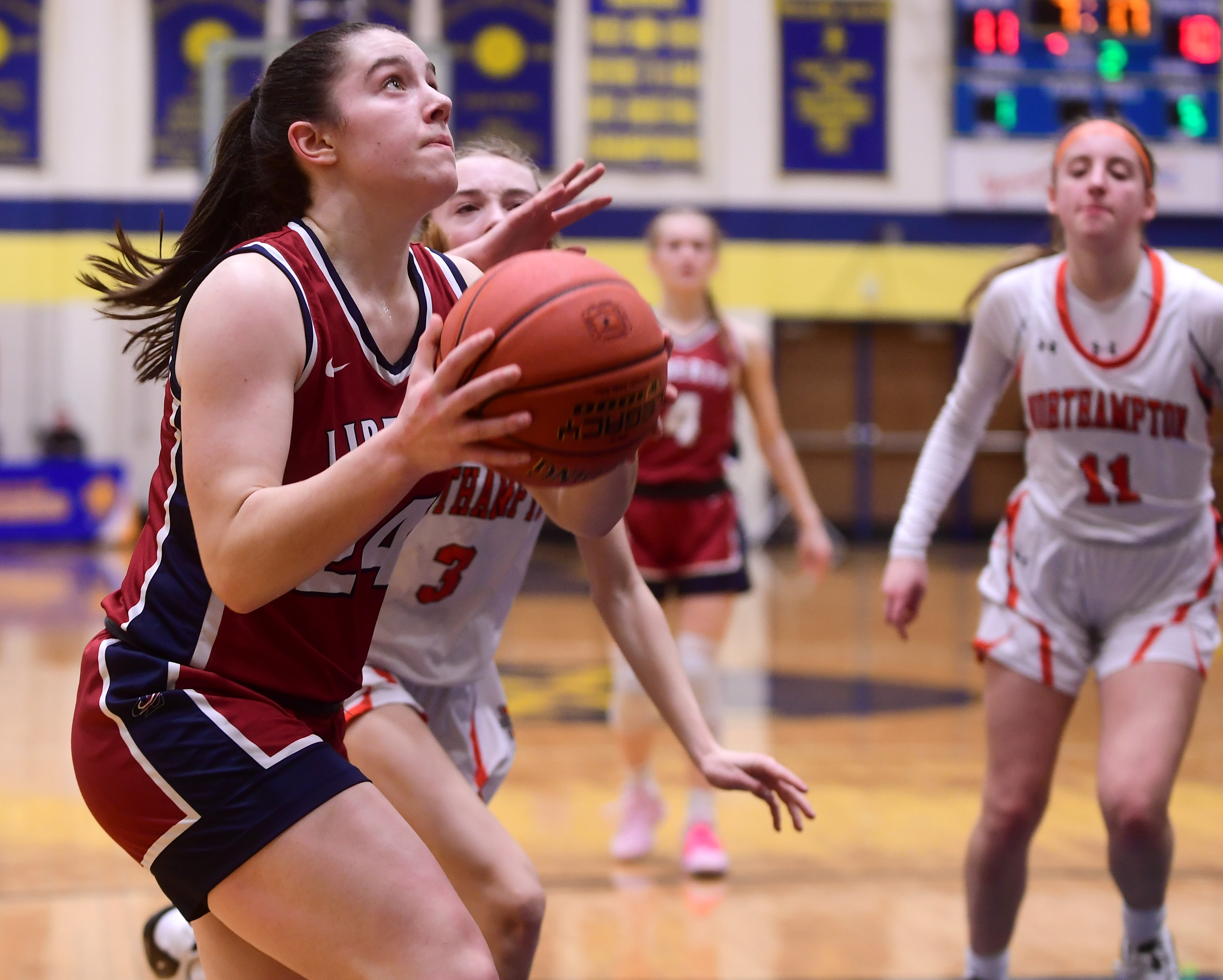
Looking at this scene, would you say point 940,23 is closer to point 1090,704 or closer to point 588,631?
point 588,631

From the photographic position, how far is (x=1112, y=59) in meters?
14.8

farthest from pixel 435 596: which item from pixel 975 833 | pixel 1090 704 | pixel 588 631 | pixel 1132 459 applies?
pixel 588 631

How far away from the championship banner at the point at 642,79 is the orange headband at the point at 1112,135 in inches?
497

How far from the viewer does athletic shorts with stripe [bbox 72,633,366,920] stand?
174 centimetres

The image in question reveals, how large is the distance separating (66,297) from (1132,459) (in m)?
14.3

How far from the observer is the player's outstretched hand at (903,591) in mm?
3213

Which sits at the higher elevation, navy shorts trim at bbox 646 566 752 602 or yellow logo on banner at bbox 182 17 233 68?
yellow logo on banner at bbox 182 17 233 68

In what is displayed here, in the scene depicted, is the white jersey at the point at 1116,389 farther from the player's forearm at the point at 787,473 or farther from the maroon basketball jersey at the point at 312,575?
the player's forearm at the point at 787,473

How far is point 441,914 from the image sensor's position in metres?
1.71

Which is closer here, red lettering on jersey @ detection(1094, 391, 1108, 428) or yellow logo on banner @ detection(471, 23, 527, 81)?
red lettering on jersey @ detection(1094, 391, 1108, 428)

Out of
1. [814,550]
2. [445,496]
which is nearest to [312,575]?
[445,496]

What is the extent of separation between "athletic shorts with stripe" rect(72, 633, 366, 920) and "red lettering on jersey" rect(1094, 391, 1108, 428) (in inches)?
73.9

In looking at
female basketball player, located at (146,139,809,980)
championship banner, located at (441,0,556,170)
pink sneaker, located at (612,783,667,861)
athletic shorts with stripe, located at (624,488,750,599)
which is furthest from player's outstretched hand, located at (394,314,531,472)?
championship banner, located at (441,0,556,170)

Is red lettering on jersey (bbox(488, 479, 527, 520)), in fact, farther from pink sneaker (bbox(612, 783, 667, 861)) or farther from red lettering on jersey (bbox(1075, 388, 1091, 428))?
pink sneaker (bbox(612, 783, 667, 861))
